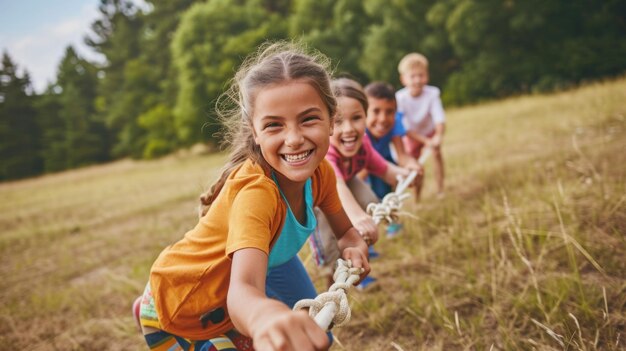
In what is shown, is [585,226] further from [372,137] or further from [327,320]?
[327,320]

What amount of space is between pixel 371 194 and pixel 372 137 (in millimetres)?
797

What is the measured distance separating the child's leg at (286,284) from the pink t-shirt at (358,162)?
75 centimetres

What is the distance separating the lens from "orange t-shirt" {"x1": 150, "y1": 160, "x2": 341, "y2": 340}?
4.35 feet

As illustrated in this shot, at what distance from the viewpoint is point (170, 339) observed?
5.71 feet

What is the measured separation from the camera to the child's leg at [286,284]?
6.68 ft

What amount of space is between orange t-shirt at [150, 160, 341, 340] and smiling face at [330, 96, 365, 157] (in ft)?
3.84

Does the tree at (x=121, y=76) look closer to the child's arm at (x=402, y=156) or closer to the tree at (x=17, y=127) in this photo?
the tree at (x=17, y=127)

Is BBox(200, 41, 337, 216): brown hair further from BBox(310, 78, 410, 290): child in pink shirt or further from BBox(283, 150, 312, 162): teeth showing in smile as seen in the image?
BBox(310, 78, 410, 290): child in pink shirt

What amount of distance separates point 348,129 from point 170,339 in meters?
1.61

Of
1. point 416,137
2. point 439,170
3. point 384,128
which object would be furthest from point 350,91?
A: point 439,170

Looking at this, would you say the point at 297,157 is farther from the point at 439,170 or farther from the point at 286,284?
the point at 439,170

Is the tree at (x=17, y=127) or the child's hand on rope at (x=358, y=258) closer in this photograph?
the child's hand on rope at (x=358, y=258)

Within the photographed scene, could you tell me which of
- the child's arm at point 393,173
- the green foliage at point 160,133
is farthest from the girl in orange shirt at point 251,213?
the green foliage at point 160,133

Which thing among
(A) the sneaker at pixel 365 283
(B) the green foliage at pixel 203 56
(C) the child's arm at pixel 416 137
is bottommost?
(A) the sneaker at pixel 365 283
